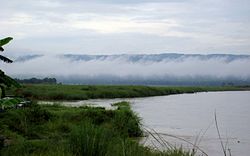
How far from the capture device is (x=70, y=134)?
7.88 metres

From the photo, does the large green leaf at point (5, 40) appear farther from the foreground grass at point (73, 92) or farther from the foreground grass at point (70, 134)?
the foreground grass at point (73, 92)

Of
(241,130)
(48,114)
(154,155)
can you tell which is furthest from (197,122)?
(154,155)

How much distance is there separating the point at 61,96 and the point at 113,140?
41046mm

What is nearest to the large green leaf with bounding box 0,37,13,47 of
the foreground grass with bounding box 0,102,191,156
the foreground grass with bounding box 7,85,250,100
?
the foreground grass with bounding box 0,102,191,156

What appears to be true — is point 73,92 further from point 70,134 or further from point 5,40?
point 70,134

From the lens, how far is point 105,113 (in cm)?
2047

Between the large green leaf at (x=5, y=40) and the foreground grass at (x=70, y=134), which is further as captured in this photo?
the large green leaf at (x=5, y=40)

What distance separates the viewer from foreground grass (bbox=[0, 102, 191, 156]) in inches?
286

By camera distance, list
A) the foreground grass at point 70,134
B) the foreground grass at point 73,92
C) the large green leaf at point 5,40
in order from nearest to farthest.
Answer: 1. the foreground grass at point 70,134
2. the large green leaf at point 5,40
3. the foreground grass at point 73,92

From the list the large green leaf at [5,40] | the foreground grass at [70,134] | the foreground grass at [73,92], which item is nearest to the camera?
the foreground grass at [70,134]

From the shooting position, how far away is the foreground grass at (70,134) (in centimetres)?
726

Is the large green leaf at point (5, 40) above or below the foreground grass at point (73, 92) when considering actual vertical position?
above

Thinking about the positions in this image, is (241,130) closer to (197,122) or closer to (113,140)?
(197,122)

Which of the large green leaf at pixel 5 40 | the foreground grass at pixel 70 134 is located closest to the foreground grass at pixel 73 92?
the foreground grass at pixel 70 134
